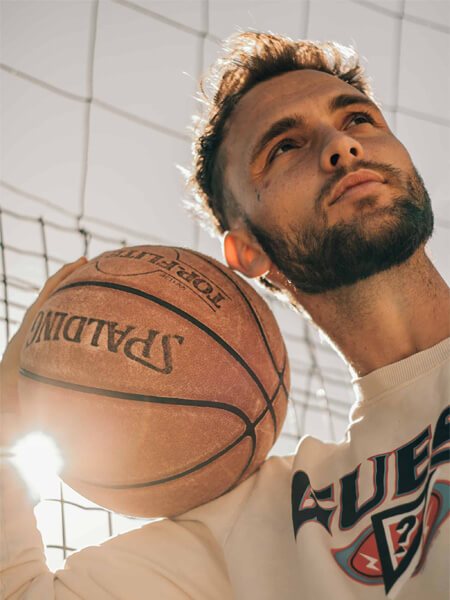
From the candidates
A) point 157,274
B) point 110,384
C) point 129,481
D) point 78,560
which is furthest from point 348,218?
point 78,560

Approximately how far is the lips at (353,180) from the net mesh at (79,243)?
1165mm

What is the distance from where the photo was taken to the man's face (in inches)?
59.3

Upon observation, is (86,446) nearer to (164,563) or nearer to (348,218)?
(164,563)

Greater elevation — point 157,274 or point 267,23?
point 267,23

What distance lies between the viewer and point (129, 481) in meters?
1.30

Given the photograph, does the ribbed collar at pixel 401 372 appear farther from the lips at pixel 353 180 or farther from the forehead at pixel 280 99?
the forehead at pixel 280 99

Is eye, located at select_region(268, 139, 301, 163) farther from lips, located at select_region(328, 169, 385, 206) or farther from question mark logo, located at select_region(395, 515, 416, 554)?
question mark logo, located at select_region(395, 515, 416, 554)

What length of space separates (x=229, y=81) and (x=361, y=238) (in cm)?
116

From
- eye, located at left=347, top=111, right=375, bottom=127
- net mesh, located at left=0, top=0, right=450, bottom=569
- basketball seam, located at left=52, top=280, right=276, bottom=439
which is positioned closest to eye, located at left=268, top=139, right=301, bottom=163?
eye, located at left=347, top=111, right=375, bottom=127

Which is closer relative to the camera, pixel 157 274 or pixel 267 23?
pixel 157 274

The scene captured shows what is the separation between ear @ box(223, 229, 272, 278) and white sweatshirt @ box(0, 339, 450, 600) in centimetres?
52

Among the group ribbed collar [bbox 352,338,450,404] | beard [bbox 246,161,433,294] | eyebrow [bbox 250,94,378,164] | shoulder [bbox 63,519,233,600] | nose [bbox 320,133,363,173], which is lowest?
shoulder [bbox 63,519,233,600]

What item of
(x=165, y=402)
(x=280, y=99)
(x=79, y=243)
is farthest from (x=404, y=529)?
(x=79, y=243)

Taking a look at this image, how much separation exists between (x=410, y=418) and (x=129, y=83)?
8.01 ft
